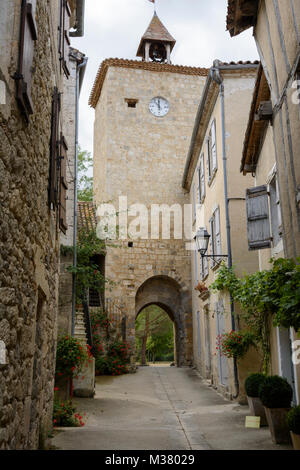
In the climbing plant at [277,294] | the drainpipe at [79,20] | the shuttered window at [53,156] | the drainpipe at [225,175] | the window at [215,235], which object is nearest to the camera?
the climbing plant at [277,294]

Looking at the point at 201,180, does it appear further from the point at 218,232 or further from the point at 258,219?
the point at 258,219

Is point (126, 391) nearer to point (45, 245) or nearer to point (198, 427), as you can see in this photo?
point (198, 427)

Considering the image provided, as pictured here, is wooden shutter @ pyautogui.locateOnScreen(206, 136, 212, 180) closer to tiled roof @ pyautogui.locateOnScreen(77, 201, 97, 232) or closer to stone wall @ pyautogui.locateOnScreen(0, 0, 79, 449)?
tiled roof @ pyautogui.locateOnScreen(77, 201, 97, 232)

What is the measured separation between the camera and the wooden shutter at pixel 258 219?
8.05 m

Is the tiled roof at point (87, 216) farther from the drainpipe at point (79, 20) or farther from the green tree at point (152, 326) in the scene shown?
the green tree at point (152, 326)

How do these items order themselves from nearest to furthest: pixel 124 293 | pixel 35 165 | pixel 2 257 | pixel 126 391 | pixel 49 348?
pixel 2 257, pixel 35 165, pixel 49 348, pixel 126 391, pixel 124 293

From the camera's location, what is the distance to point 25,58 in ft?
12.8

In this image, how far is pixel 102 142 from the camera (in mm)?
20719

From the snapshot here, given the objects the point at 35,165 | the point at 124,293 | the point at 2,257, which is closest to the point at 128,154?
the point at 124,293

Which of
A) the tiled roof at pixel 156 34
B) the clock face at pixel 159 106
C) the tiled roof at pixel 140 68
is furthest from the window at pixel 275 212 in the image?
the tiled roof at pixel 156 34

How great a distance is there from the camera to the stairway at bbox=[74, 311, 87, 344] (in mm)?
11613

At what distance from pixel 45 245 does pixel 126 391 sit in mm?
8090

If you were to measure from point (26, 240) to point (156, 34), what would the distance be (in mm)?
20943

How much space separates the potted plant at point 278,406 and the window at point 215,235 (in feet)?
18.7
